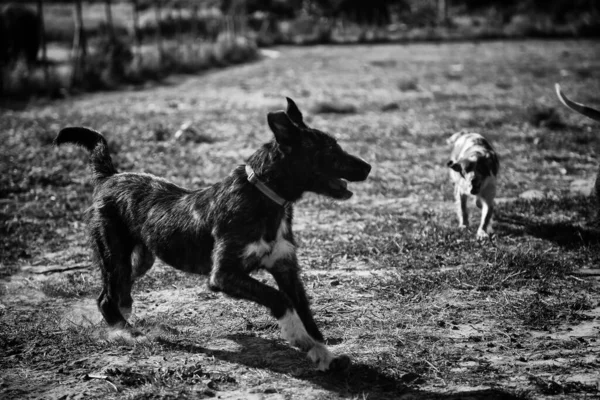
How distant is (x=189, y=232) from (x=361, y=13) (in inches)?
1720

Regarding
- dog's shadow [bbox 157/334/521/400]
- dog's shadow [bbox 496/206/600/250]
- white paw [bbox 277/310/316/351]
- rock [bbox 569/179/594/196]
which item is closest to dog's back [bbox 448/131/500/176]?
dog's shadow [bbox 496/206/600/250]

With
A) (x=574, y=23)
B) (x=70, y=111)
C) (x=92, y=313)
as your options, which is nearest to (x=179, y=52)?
(x=70, y=111)

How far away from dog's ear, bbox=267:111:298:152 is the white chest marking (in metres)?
0.53

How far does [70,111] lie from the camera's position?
16500 millimetres

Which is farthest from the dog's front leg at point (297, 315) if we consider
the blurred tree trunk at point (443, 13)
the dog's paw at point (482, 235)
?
the blurred tree trunk at point (443, 13)

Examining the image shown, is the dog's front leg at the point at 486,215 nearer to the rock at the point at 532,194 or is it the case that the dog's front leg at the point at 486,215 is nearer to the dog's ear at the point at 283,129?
the rock at the point at 532,194

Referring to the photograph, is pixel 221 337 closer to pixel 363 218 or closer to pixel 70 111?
pixel 363 218

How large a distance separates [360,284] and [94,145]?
2467 mm

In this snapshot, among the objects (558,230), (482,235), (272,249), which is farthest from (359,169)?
(558,230)

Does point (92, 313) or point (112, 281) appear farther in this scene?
point (92, 313)

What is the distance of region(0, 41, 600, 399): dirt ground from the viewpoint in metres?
4.34

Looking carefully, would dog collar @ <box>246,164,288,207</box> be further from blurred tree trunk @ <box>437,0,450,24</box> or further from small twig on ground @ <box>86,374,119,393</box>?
blurred tree trunk @ <box>437,0,450,24</box>

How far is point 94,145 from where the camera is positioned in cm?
568

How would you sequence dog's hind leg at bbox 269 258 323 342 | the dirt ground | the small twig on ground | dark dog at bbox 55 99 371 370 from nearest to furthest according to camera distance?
the small twig on ground < the dirt ground < dark dog at bbox 55 99 371 370 < dog's hind leg at bbox 269 258 323 342
